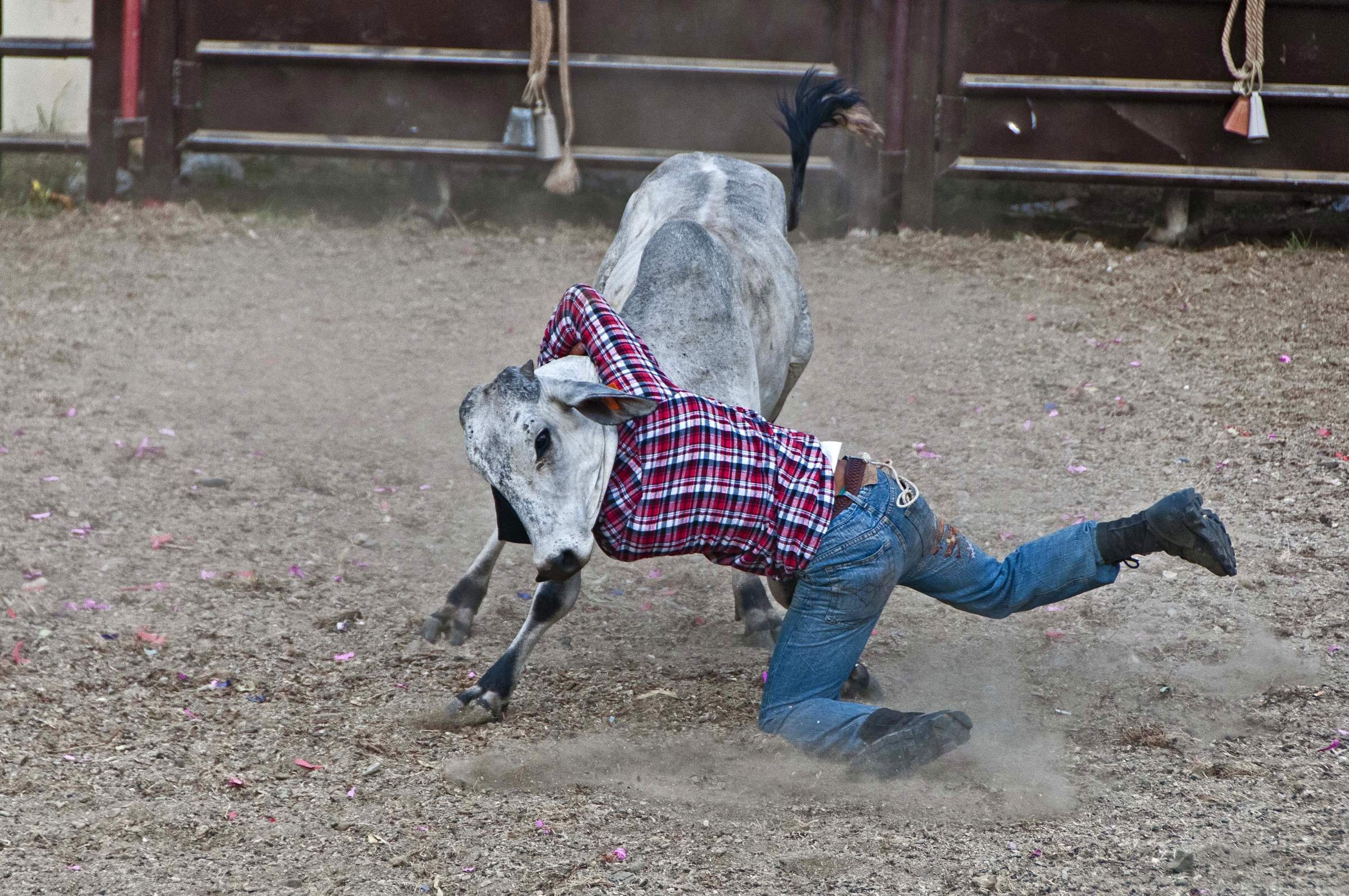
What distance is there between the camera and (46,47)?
7.46 meters

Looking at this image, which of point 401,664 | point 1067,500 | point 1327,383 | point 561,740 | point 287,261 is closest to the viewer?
point 561,740

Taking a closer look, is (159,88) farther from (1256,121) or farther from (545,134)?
(1256,121)

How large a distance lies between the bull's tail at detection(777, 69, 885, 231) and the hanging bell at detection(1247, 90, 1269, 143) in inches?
120

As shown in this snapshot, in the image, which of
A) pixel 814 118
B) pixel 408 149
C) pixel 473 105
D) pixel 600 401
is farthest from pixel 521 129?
pixel 600 401

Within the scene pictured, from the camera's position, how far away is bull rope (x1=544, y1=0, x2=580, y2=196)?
7156 mm

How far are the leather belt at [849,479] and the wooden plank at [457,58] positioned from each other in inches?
182

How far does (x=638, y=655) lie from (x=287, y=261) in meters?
4.05

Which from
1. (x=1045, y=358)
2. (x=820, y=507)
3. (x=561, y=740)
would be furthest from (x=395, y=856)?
(x=1045, y=358)

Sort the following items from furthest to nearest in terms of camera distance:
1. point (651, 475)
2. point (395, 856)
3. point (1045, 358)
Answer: point (1045, 358) → point (651, 475) → point (395, 856)

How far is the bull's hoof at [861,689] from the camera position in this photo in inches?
135

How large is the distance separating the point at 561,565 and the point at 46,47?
243 inches

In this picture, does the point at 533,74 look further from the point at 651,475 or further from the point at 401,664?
the point at 651,475

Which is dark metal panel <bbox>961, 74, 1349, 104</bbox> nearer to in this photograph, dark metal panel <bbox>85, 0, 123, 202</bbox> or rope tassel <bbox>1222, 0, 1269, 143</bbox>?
rope tassel <bbox>1222, 0, 1269, 143</bbox>

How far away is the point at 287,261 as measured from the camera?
22.9ft
